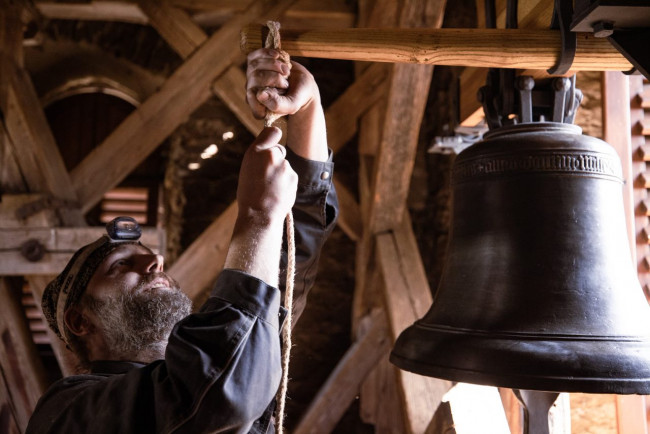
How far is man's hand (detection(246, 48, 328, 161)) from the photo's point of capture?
1.13 metres

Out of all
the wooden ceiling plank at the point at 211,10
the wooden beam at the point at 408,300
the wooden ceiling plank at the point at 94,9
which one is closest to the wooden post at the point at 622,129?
the wooden beam at the point at 408,300

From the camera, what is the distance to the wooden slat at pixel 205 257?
282 centimetres

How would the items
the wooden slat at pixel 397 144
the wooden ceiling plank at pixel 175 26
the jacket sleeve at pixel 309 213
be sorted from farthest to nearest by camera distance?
1. the wooden ceiling plank at pixel 175 26
2. the wooden slat at pixel 397 144
3. the jacket sleeve at pixel 309 213

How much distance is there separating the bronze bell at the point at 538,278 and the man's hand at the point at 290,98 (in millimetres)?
398

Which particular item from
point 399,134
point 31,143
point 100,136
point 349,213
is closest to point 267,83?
point 399,134

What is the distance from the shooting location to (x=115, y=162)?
2.81 meters

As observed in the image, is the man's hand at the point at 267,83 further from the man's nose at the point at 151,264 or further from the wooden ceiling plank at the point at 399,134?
the wooden ceiling plank at the point at 399,134

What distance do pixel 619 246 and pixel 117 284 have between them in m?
1.17

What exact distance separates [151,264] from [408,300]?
1.46 meters

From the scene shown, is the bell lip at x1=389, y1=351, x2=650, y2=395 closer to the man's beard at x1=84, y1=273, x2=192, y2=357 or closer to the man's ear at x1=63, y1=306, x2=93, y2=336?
the man's beard at x1=84, y1=273, x2=192, y2=357

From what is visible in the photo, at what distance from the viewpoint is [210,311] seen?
3.21 ft

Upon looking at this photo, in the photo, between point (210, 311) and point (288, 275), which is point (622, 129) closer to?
point (288, 275)

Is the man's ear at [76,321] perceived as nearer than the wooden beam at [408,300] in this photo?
Yes

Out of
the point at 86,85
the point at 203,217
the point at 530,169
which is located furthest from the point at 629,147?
the point at 86,85
